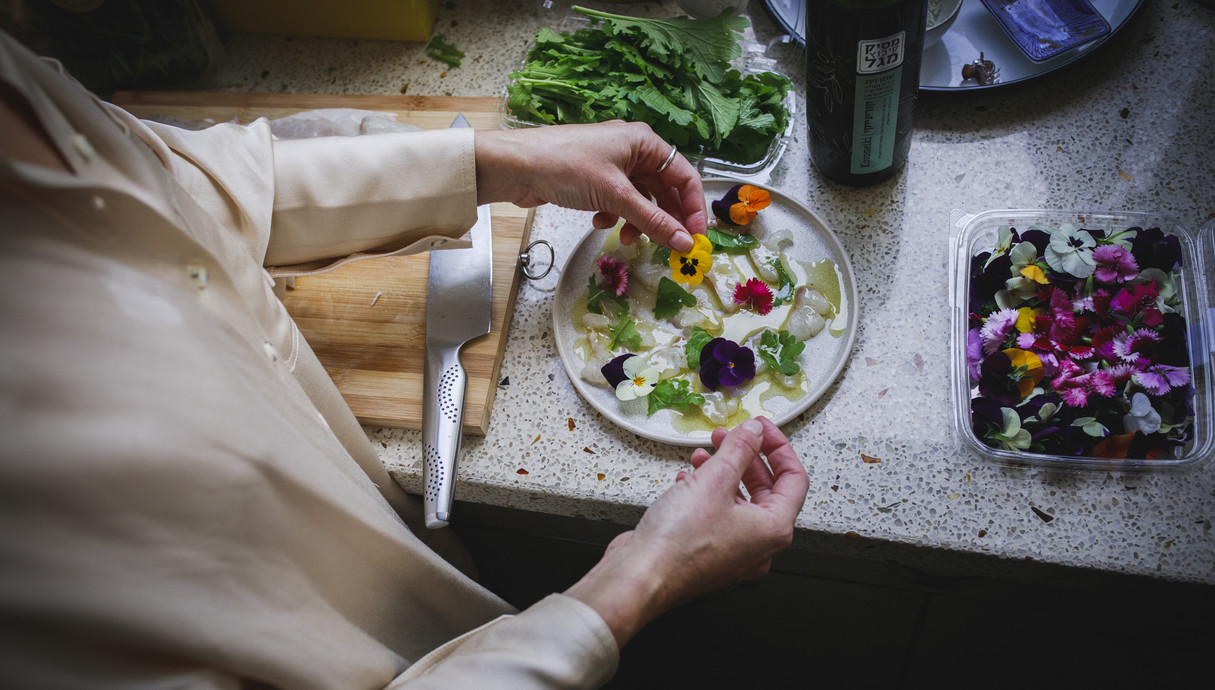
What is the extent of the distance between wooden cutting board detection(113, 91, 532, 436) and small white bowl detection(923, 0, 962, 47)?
1.93 feet

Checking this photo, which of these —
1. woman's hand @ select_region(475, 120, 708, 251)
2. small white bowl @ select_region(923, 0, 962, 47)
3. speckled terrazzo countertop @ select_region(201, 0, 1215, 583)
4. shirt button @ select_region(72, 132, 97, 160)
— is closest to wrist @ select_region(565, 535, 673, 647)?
speckled terrazzo countertop @ select_region(201, 0, 1215, 583)

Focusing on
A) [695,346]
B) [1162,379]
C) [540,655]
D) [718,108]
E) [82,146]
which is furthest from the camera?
[718,108]

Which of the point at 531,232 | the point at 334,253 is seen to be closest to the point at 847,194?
the point at 531,232

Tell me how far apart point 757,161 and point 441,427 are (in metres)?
0.54

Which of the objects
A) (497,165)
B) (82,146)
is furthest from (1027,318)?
(82,146)

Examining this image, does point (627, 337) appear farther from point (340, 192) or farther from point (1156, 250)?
point (1156, 250)

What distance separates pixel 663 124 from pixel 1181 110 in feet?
2.18

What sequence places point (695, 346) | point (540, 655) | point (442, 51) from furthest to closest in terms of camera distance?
1. point (442, 51)
2. point (695, 346)
3. point (540, 655)

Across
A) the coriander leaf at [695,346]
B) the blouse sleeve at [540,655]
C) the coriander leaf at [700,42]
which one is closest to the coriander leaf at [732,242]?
the coriander leaf at [695,346]

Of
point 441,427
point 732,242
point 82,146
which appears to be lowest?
point 441,427

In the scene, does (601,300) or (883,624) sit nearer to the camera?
(601,300)

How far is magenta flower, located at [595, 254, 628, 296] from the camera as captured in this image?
903 millimetres

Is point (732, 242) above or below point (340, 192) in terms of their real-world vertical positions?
below

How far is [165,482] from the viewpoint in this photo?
46cm
